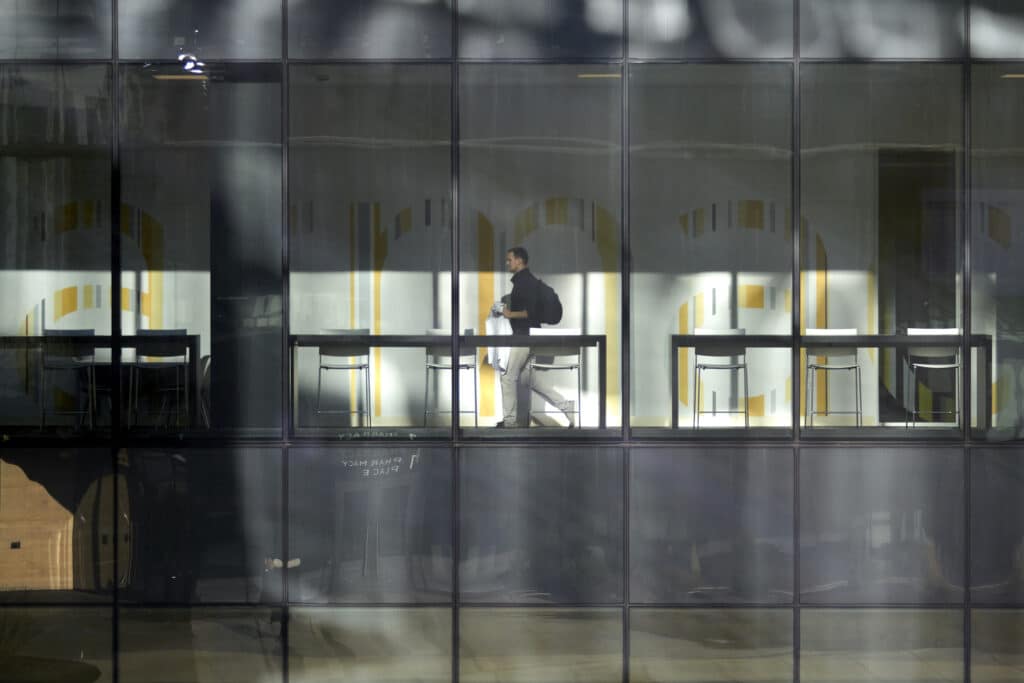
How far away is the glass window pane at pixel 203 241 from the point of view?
8.72m

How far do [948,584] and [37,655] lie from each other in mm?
8469

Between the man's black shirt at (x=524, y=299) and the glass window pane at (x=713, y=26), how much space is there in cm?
229

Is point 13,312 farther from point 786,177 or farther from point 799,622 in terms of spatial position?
point 799,622

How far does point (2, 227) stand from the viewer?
346 inches

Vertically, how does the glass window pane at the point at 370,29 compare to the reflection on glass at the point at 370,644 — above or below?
above

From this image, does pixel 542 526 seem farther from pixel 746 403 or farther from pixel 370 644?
pixel 746 403

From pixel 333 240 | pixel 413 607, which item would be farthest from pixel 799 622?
pixel 333 240

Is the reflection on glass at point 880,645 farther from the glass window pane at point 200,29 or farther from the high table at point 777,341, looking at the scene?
the glass window pane at point 200,29

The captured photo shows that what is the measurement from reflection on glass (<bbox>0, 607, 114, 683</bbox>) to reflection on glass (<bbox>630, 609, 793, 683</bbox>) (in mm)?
4952

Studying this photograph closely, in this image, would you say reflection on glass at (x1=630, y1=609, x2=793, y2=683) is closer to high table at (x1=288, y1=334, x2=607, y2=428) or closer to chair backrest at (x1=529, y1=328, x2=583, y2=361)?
high table at (x1=288, y1=334, x2=607, y2=428)

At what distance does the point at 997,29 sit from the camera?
869 cm

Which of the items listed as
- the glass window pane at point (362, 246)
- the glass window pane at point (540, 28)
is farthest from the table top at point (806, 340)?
the glass window pane at point (540, 28)

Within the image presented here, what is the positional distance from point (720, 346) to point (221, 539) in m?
4.94


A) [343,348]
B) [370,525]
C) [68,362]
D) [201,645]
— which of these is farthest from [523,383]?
[68,362]
